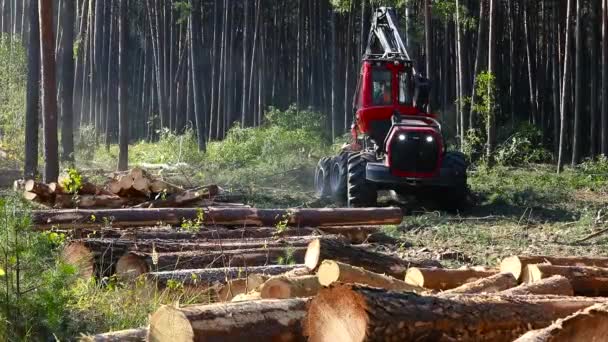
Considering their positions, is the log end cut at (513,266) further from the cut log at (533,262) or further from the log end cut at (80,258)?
the log end cut at (80,258)

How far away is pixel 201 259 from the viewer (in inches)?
339

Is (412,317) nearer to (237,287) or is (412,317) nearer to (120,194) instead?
(237,287)

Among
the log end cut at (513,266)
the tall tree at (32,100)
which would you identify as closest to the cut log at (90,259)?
the log end cut at (513,266)

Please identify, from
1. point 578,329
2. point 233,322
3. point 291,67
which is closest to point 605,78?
point 291,67

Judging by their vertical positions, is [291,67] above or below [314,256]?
above

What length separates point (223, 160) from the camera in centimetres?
2925

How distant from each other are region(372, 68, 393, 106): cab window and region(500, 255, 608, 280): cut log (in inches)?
333

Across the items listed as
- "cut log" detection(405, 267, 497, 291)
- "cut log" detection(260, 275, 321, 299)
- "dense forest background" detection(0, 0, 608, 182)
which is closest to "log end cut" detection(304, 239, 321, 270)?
"cut log" detection(405, 267, 497, 291)

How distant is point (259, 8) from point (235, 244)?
28.9 m

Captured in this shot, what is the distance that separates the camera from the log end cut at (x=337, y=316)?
181 inches

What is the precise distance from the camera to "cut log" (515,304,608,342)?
15.2ft

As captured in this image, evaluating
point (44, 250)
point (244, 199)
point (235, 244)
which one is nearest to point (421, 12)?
point (244, 199)

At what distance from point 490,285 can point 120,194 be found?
8612 millimetres

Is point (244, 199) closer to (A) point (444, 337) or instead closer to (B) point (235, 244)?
(B) point (235, 244)
